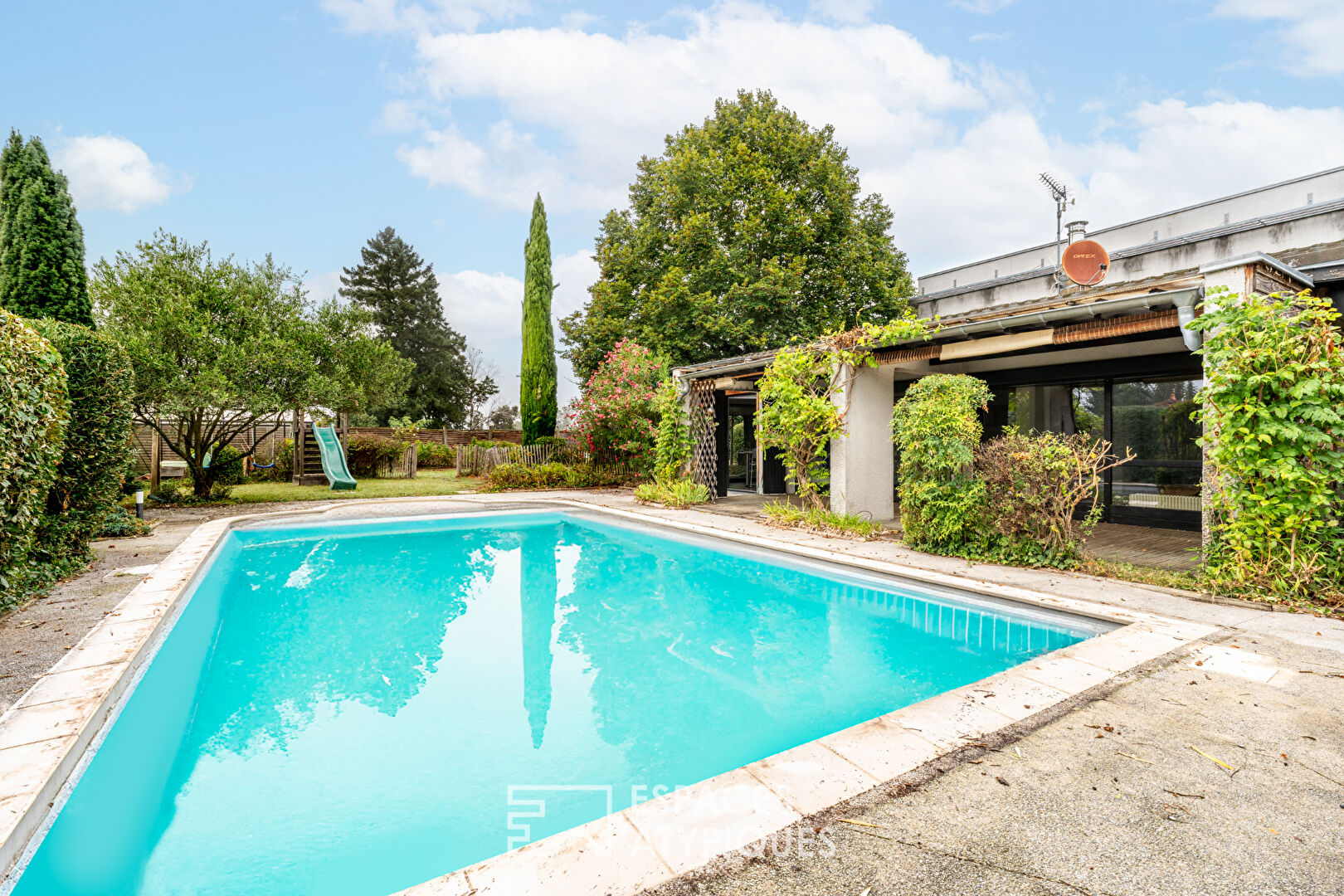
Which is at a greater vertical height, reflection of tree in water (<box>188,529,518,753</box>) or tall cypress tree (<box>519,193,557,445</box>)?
tall cypress tree (<box>519,193,557,445</box>)

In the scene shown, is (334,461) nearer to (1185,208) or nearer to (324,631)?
(324,631)

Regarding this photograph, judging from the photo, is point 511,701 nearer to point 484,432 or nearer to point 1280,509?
point 1280,509

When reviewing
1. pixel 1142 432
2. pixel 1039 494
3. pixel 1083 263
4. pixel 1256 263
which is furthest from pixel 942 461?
pixel 1142 432

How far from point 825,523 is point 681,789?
638 cm

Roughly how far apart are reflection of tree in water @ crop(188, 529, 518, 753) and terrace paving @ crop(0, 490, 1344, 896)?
38.7 inches

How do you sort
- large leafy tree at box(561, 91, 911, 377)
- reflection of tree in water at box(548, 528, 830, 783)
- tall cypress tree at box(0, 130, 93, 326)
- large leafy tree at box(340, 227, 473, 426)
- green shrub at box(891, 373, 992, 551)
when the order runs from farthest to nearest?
large leafy tree at box(340, 227, 473, 426)
large leafy tree at box(561, 91, 911, 377)
tall cypress tree at box(0, 130, 93, 326)
green shrub at box(891, 373, 992, 551)
reflection of tree in water at box(548, 528, 830, 783)

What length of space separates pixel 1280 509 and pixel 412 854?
5.86 m

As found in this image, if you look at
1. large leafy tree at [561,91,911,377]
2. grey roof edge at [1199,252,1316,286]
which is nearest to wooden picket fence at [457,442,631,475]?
large leafy tree at [561,91,911,377]

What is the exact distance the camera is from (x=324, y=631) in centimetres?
506

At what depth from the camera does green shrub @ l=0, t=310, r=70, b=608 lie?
13.5 ft

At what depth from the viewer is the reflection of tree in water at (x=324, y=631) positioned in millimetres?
3600

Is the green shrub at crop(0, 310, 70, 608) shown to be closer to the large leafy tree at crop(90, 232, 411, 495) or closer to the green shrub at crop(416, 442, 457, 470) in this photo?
the large leafy tree at crop(90, 232, 411, 495)

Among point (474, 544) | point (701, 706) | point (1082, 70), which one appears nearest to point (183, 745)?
point (701, 706)

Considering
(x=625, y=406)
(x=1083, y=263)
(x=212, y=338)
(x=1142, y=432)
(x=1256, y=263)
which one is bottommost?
(x=1142, y=432)
